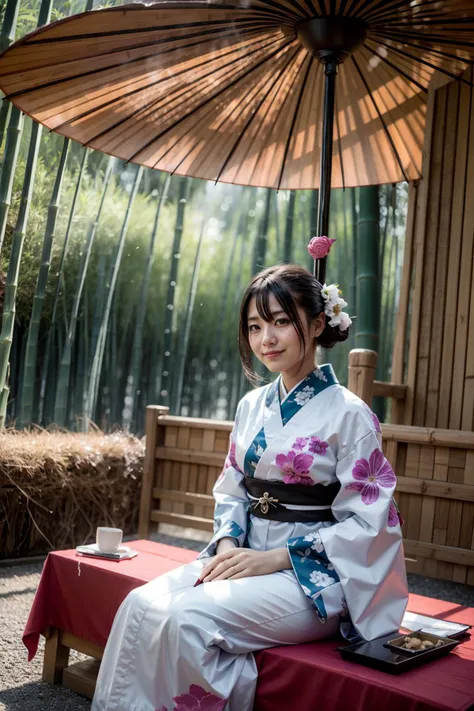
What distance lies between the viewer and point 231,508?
1999 millimetres

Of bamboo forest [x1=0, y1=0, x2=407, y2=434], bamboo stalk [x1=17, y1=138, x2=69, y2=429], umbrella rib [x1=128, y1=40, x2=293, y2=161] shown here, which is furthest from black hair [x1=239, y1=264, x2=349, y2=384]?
bamboo stalk [x1=17, y1=138, x2=69, y2=429]

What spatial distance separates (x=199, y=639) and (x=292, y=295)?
93 cm

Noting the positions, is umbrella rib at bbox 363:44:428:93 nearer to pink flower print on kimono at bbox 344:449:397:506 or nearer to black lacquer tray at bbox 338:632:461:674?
pink flower print on kimono at bbox 344:449:397:506

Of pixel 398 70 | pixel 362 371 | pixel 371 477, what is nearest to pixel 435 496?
pixel 362 371

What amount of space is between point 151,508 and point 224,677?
2.63 m

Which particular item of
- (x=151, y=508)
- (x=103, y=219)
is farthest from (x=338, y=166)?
(x=103, y=219)

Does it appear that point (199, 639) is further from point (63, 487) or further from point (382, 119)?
point (63, 487)

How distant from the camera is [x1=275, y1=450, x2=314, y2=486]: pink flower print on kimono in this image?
1816 mm

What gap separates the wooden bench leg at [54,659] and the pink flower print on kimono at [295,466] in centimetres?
106

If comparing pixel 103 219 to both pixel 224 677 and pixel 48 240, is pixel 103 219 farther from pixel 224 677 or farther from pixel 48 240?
pixel 224 677

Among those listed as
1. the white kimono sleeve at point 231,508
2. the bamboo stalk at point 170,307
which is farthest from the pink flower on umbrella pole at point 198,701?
the bamboo stalk at point 170,307

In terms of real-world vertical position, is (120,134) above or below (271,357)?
above

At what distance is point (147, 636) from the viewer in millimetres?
1628

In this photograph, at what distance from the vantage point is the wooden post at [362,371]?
3043mm
